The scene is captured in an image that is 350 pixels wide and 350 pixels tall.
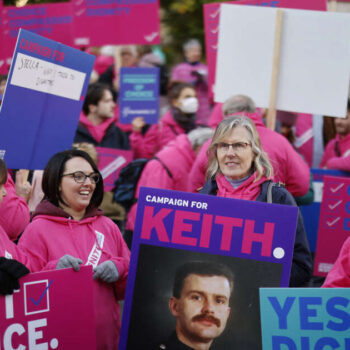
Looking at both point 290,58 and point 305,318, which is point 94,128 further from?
point 305,318

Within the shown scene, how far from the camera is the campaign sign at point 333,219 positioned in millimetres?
6305

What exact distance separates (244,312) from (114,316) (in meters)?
0.85

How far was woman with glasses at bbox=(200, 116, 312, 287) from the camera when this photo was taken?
14.5 ft

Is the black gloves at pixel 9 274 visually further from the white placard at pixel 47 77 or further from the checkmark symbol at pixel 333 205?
the checkmark symbol at pixel 333 205

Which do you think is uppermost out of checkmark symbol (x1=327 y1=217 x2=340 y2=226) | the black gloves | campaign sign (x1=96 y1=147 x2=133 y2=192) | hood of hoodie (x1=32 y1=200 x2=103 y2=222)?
campaign sign (x1=96 y1=147 x2=133 y2=192)

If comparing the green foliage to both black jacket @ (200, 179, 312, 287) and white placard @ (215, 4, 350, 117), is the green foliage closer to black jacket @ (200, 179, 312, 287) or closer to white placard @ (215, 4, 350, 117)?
white placard @ (215, 4, 350, 117)

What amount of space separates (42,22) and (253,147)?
450 centimetres

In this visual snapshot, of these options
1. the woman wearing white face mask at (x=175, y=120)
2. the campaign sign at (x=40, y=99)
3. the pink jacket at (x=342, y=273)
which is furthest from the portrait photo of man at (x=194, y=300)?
the woman wearing white face mask at (x=175, y=120)

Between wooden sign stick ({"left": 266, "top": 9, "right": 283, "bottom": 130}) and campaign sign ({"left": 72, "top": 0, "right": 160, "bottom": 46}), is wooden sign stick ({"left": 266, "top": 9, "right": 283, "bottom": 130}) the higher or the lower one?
the lower one

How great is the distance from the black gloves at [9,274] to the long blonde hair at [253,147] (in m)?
1.52

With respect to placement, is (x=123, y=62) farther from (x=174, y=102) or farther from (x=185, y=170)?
(x=185, y=170)

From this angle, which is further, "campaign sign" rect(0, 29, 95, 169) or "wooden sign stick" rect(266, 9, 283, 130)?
"wooden sign stick" rect(266, 9, 283, 130)

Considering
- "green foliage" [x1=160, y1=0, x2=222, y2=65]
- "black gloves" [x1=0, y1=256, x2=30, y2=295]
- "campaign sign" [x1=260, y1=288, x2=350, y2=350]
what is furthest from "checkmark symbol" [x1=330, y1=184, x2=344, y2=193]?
"green foliage" [x1=160, y1=0, x2=222, y2=65]

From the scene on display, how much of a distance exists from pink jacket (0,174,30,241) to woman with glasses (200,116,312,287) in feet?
3.54
